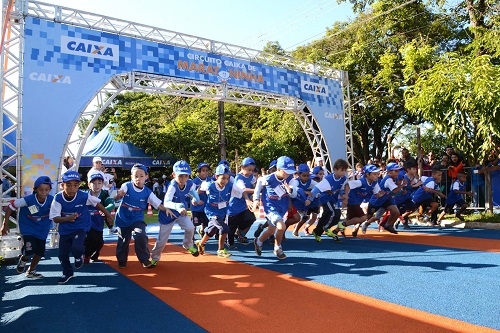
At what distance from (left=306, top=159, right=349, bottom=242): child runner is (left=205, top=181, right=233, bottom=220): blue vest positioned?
6.08 ft

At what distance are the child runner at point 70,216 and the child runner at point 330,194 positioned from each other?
3.99 metres

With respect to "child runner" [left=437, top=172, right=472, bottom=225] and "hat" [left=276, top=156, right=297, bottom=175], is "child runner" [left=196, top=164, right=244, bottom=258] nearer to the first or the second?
"hat" [left=276, top=156, right=297, bottom=175]

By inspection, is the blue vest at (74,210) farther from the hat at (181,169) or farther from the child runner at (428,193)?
the child runner at (428,193)

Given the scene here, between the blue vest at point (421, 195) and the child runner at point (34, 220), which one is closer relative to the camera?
the child runner at point (34, 220)

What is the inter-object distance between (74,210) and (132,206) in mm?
756

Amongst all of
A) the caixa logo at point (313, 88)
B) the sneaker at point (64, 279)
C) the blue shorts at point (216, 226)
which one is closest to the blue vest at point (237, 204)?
the blue shorts at point (216, 226)

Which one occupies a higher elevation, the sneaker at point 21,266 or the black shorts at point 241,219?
the black shorts at point 241,219

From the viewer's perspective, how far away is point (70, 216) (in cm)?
524

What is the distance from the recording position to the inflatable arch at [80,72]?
8.29 metres

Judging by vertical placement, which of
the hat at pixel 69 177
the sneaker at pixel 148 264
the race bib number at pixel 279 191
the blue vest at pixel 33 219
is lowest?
the sneaker at pixel 148 264

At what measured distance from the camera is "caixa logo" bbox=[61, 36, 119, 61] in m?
8.95

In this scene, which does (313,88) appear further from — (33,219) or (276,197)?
(33,219)

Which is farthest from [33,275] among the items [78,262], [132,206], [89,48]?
[89,48]

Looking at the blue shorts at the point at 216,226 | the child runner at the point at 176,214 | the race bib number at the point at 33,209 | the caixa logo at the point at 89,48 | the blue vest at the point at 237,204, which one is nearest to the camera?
the race bib number at the point at 33,209
